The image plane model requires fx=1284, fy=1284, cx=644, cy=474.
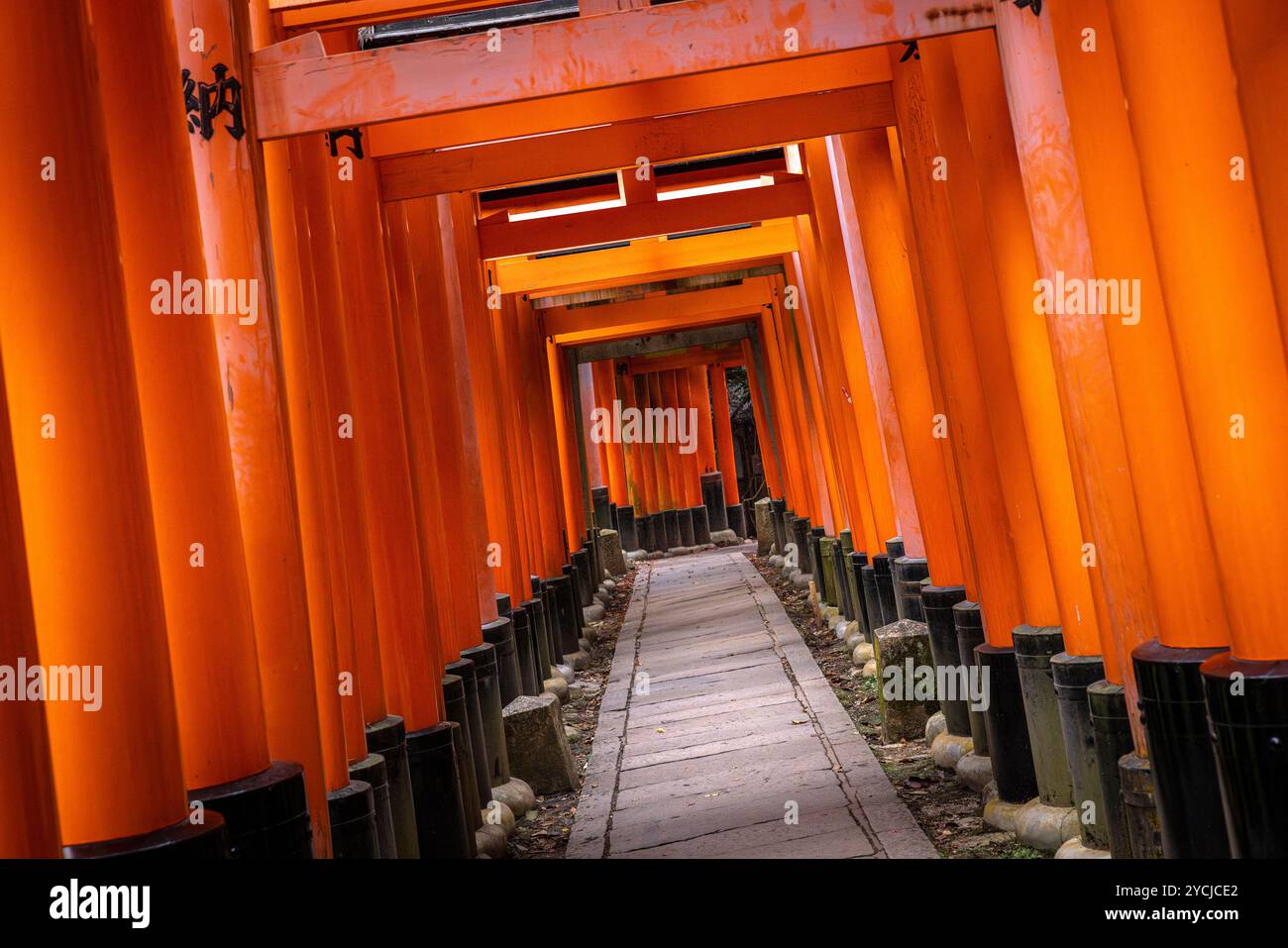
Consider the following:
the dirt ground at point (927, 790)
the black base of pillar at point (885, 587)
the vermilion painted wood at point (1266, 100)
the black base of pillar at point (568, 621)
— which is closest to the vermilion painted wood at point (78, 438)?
the vermilion painted wood at point (1266, 100)

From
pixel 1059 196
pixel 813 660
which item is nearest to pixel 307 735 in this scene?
pixel 1059 196

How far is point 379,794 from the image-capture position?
18.7ft

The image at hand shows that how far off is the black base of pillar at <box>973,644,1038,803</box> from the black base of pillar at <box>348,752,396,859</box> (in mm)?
3005

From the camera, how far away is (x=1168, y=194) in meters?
3.35

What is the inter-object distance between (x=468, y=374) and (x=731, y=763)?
3553 millimetres

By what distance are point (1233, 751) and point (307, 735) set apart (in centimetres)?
309

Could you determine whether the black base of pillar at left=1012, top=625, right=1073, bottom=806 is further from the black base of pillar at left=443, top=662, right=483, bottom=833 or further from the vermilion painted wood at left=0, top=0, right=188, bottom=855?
the vermilion painted wood at left=0, top=0, right=188, bottom=855

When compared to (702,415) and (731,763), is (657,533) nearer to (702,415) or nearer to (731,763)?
(702,415)

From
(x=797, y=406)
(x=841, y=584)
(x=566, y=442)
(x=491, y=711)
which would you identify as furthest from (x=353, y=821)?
(x=566, y=442)

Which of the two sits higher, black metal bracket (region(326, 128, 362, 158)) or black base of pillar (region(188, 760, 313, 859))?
black metal bracket (region(326, 128, 362, 158))

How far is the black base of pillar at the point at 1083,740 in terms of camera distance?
5184mm

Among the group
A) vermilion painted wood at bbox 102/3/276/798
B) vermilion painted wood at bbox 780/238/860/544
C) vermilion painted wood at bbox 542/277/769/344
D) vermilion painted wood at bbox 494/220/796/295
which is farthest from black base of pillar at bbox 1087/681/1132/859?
vermilion painted wood at bbox 542/277/769/344

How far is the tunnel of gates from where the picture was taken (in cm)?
318
